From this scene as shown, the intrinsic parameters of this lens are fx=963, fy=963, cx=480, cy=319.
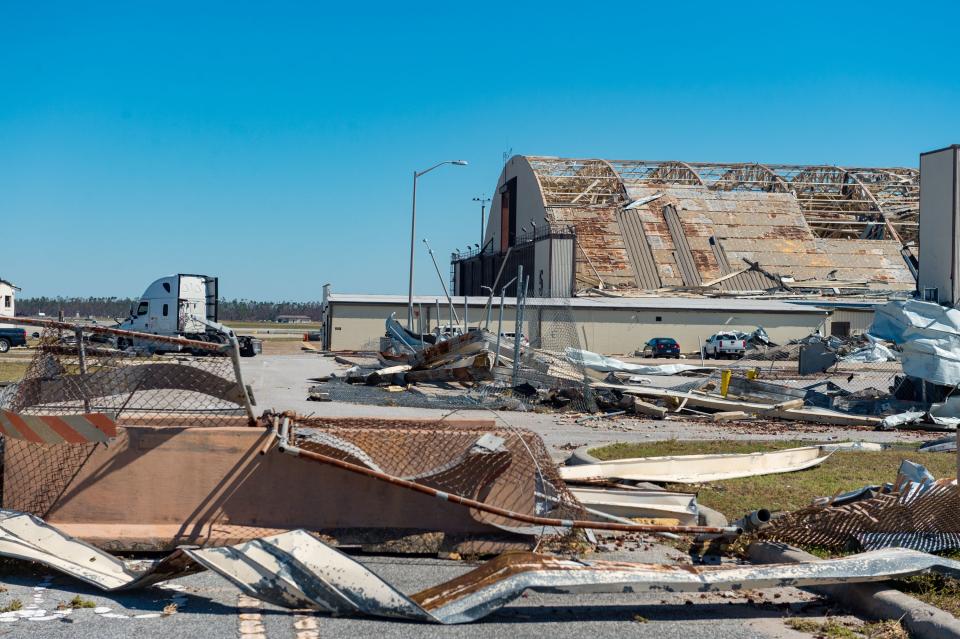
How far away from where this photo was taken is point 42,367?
27.8 feet

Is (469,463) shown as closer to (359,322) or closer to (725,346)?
(725,346)

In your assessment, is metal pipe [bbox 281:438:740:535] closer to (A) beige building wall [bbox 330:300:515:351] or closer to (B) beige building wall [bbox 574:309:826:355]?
(A) beige building wall [bbox 330:300:515:351]

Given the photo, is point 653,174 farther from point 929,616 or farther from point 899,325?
point 929,616

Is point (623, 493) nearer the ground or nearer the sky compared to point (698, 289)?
nearer the ground

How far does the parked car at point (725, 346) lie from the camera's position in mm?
45219

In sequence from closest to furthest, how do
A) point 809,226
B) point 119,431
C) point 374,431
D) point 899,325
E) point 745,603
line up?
point 745,603
point 119,431
point 374,431
point 899,325
point 809,226

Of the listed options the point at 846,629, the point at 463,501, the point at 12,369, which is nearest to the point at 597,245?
the point at 12,369

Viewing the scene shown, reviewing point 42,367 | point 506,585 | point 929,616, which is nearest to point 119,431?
point 42,367

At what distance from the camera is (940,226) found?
35.5 meters

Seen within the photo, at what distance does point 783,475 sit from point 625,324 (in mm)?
39031

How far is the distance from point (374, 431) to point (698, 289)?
5258 cm

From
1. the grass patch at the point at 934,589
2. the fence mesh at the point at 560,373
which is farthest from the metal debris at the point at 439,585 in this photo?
the fence mesh at the point at 560,373

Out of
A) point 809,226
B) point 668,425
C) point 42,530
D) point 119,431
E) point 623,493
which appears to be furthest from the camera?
point 809,226

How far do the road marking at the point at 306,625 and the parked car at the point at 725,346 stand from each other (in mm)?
41126
